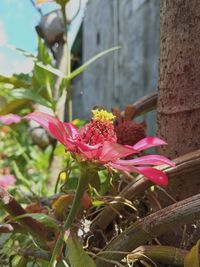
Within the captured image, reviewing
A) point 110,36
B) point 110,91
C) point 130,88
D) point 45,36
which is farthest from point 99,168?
point 110,36

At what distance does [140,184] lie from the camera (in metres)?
0.42

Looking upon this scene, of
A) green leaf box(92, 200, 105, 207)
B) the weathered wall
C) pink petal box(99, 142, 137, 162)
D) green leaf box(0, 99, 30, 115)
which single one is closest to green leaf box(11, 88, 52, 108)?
green leaf box(0, 99, 30, 115)

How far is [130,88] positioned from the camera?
321 centimetres

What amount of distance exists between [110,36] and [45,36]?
3.22 metres

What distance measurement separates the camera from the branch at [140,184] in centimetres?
39

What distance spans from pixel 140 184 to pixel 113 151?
0.38 feet

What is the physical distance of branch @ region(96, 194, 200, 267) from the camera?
12.3 inches

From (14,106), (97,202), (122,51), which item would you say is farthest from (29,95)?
(122,51)

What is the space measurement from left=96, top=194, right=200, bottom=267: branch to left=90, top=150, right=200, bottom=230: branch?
0.06m

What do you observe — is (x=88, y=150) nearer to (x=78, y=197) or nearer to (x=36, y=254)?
(x=78, y=197)

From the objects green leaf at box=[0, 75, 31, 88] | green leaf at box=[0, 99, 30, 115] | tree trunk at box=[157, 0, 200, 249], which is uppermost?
green leaf at box=[0, 75, 31, 88]

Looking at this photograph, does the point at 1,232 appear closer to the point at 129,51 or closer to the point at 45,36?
the point at 45,36

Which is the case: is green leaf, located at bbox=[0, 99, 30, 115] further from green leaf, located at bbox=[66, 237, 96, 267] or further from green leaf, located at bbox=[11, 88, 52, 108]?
green leaf, located at bbox=[66, 237, 96, 267]

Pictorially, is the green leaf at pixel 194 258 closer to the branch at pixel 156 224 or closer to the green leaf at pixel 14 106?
the branch at pixel 156 224
